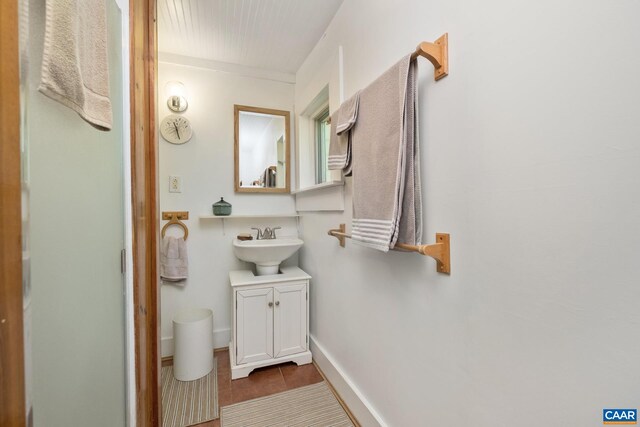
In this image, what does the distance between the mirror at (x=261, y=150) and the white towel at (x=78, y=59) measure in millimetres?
1660

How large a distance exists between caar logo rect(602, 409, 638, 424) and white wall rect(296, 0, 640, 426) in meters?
0.01

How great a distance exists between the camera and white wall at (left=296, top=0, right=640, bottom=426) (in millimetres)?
500

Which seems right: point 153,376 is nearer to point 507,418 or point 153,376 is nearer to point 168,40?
point 507,418

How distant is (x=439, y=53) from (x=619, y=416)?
1.02 metres

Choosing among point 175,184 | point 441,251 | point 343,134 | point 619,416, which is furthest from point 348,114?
point 175,184

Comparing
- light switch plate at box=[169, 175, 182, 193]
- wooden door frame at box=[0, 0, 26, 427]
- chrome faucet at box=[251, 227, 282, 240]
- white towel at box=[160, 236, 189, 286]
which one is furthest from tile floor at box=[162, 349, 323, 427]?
wooden door frame at box=[0, 0, 26, 427]

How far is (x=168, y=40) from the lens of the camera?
6.36ft

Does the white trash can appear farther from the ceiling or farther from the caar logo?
the ceiling

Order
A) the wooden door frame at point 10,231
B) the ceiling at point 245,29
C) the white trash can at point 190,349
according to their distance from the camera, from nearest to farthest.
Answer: the wooden door frame at point 10,231, the ceiling at point 245,29, the white trash can at point 190,349

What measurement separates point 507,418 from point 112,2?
5.61 ft

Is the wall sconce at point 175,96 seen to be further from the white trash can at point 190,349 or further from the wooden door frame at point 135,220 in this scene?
the white trash can at point 190,349

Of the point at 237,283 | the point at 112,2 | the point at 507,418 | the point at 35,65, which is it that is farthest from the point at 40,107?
the point at 237,283

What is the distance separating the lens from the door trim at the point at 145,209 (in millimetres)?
1011

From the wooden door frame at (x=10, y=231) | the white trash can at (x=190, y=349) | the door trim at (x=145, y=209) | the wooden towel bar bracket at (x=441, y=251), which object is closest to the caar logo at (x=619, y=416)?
the wooden towel bar bracket at (x=441, y=251)
